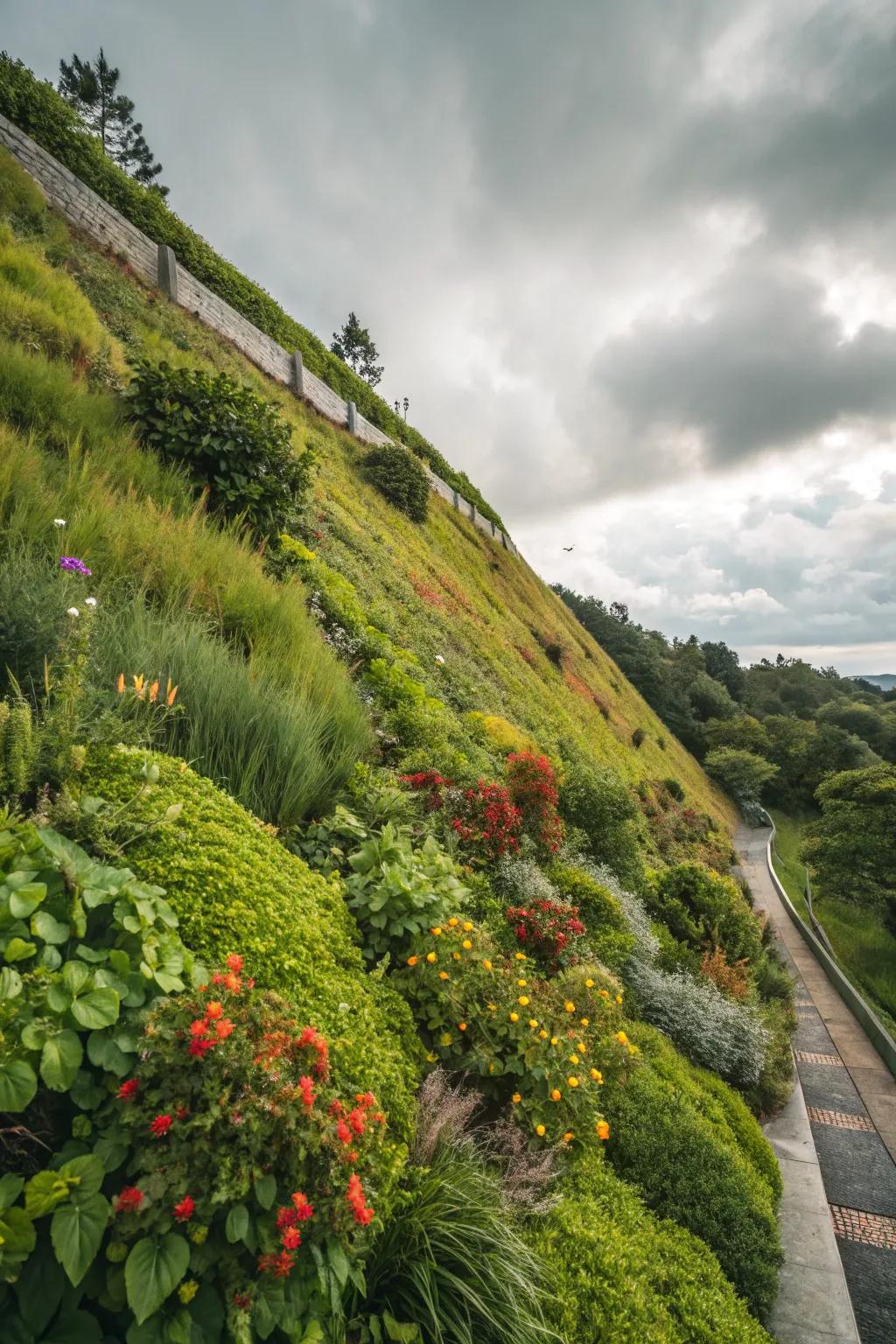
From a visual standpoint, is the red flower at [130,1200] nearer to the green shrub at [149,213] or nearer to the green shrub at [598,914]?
the green shrub at [598,914]

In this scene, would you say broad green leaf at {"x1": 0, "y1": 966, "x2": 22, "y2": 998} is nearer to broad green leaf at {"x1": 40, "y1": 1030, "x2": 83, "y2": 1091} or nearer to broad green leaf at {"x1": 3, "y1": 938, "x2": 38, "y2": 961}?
broad green leaf at {"x1": 3, "y1": 938, "x2": 38, "y2": 961}

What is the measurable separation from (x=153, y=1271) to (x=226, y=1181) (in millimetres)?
185

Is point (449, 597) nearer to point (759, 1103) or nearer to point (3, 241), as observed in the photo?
→ point (3, 241)

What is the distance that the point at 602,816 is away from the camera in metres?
8.37

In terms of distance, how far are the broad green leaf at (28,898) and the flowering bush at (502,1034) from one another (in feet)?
5.88

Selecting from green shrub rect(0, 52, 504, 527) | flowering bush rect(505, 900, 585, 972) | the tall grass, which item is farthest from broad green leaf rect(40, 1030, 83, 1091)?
green shrub rect(0, 52, 504, 527)

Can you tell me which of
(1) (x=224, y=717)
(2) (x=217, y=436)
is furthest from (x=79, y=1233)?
(2) (x=217, y=436)

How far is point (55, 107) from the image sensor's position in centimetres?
1123

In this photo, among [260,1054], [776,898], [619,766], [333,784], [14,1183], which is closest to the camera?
[14,1183]

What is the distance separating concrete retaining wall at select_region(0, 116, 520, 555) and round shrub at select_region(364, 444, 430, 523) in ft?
5.64

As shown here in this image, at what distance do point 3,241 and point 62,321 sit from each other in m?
2.60

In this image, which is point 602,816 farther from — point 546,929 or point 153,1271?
point 153,1271

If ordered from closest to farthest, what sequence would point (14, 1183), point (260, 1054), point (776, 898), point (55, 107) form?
point (14, 1183) < point (260, 1054) < point (55, 107) < point (776, 898)

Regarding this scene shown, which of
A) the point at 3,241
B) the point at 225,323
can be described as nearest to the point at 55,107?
the point at 225,323
